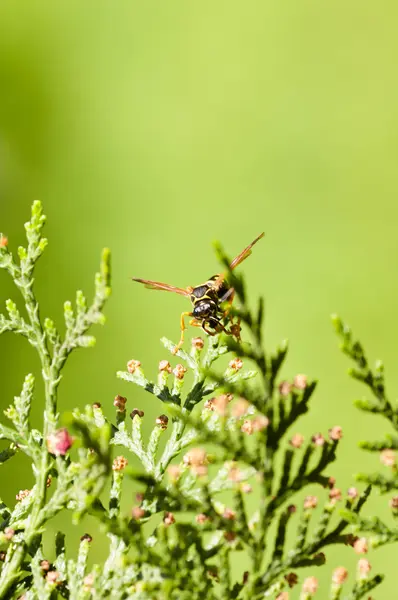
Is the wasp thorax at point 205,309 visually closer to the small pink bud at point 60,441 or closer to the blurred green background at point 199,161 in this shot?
the small pink bud at point 60,441

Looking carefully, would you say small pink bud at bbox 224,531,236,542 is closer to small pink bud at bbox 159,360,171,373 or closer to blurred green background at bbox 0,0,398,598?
small pink bud at bbox 159,360,171,373

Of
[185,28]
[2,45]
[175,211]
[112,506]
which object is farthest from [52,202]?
[112,506]

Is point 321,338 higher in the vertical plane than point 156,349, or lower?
lower

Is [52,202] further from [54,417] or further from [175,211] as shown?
[54,417]

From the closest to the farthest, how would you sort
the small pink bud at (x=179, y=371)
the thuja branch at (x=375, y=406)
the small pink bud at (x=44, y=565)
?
the thuja branch at (x=375, y=406) < the small pink bud at (x=44, y=565) < the small pink bud at (x=179, y=371)

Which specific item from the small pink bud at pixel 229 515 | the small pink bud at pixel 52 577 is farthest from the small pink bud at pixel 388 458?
the small pink bud at pixel 52 577

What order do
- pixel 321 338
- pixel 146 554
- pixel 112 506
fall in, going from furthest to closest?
pixel 321 338, pixel 112 506, pixel 146 554
